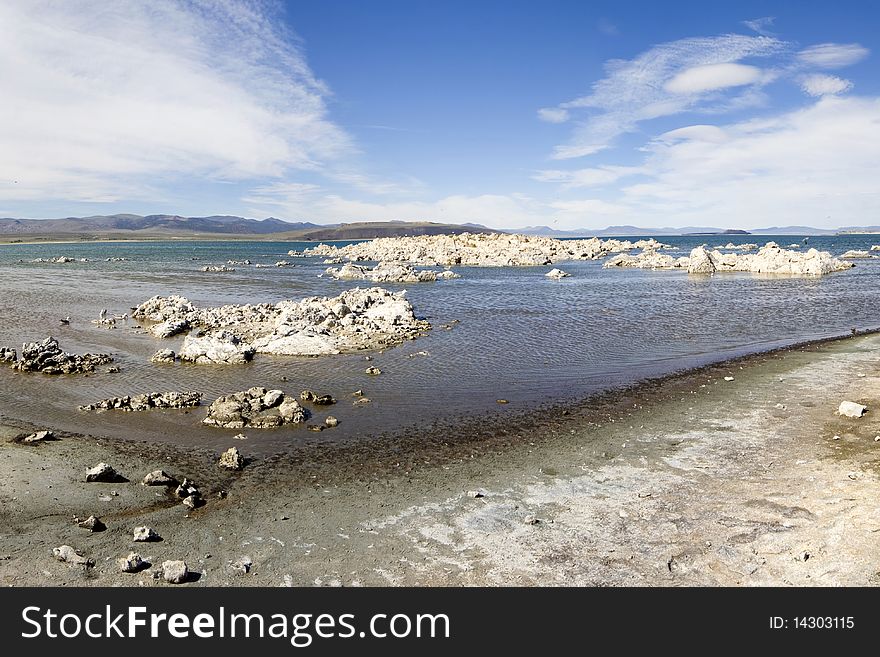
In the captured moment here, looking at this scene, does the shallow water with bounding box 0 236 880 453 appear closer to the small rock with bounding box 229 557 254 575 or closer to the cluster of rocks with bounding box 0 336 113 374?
the cluster of rocks with bounding box 0 336 113 374

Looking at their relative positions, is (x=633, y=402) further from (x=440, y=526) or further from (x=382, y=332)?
(x=382, y=332)

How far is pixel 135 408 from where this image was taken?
1523cm

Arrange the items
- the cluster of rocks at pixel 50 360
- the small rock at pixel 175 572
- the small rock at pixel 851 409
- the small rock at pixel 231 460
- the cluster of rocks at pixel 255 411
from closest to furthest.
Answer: the small rock at pixel 175 572, the small rock at pixel 231 460, the small rock at pixel 851 409, the cluster of rocks at pixel 255 411, the cluster of rocks at pixel 50 360

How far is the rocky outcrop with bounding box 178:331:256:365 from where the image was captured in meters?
21.0

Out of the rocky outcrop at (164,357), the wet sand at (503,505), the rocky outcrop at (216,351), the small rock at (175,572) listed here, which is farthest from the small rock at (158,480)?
the rocky outcrop at (164,357)

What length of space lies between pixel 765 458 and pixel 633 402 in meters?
4.64

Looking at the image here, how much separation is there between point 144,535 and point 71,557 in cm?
94

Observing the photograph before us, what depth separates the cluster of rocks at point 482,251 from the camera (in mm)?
86875

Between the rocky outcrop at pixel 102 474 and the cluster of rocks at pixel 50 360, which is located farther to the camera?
the cluster of rocks at pixel 50 360

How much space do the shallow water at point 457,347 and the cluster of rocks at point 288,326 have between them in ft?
2.85

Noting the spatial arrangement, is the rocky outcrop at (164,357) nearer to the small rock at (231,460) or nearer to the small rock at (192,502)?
the small rock at (231,460)

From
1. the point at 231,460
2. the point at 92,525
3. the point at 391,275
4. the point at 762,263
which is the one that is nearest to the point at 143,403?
the point at 231,460

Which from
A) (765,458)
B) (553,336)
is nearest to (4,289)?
(553,336)

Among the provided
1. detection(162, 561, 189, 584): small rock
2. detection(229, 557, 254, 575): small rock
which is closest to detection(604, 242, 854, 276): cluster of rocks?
detection(229, 557, 254, 575): small rock
